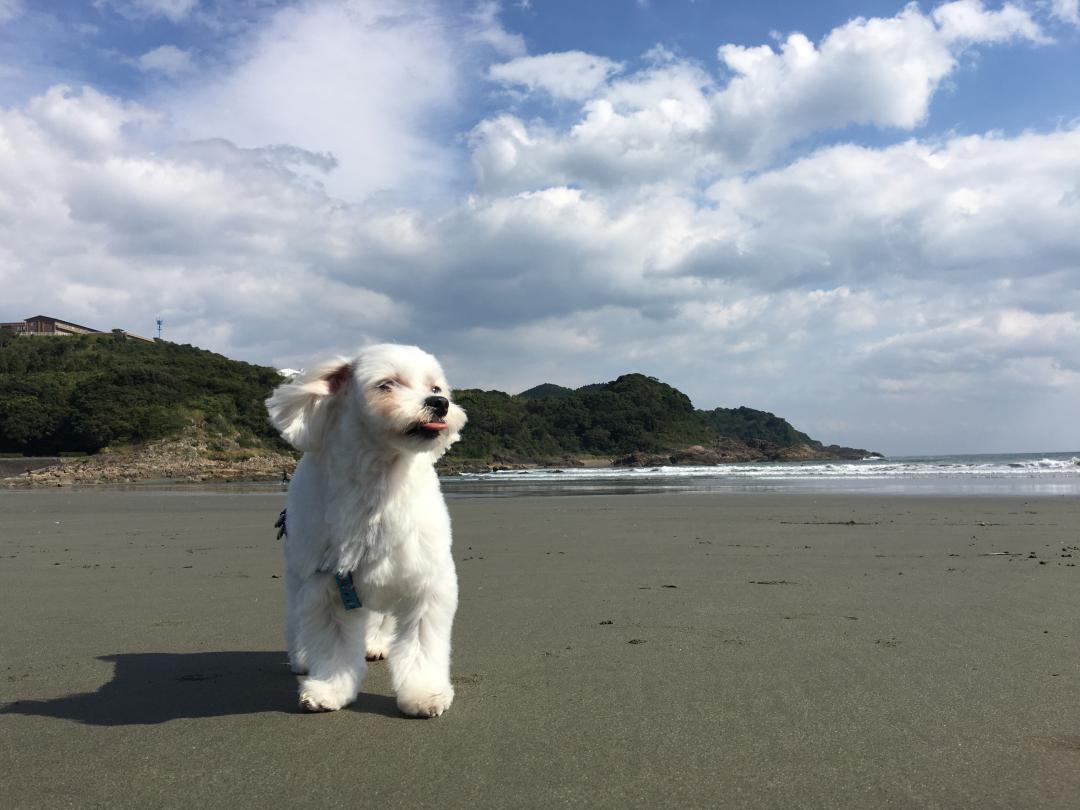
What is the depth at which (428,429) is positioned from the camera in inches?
128

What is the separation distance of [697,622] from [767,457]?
106 m

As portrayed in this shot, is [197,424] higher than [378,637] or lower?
higher

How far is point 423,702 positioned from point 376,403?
130 centimetres

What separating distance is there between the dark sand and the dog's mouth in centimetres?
121

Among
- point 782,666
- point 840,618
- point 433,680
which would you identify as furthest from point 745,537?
point 433,680

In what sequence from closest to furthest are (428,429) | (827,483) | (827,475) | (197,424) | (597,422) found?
(428,429) → (827,483) → (827,475) → (197,424) → (597,422)

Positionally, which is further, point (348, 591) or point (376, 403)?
point (348, 591)

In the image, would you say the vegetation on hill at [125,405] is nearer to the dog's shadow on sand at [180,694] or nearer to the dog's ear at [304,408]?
the dog's shadow on sand at [180,694]

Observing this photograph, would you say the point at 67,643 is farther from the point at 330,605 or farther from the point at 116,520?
the point at 116,520

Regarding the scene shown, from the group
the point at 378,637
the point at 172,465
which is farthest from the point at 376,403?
the point at 172,465

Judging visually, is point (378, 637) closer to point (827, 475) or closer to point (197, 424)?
point (827, 475)

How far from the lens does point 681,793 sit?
8.16ft

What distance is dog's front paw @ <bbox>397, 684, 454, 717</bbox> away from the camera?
3.32 metres

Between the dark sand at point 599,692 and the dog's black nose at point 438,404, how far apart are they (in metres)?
1.31
